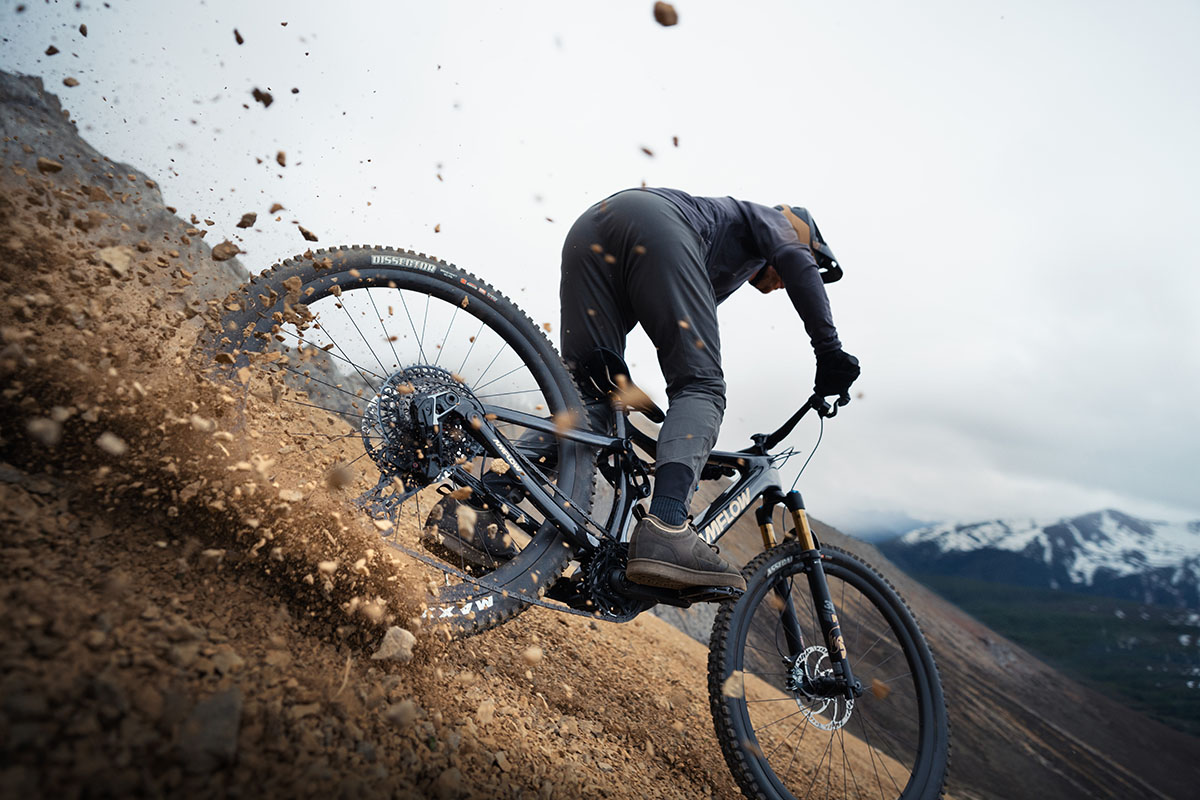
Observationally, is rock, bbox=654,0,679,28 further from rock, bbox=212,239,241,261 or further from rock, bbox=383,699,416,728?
rock, bbox=383,699,416,728

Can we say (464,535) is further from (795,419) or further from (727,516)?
(795,419)

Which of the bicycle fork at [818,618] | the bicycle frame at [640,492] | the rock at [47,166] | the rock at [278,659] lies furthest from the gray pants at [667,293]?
the rock at [47,166]

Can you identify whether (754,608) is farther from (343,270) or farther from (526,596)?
(343,270)

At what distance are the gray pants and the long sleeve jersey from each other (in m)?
0.13

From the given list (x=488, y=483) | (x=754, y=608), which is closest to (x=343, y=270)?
(x=488, y=483)

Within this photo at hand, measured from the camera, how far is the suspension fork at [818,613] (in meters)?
2.30

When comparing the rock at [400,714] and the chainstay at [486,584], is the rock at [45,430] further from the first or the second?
the rock at [400,714]

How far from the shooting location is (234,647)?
48.5 inches

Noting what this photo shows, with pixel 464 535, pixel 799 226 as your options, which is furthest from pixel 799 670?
pixel 799 226

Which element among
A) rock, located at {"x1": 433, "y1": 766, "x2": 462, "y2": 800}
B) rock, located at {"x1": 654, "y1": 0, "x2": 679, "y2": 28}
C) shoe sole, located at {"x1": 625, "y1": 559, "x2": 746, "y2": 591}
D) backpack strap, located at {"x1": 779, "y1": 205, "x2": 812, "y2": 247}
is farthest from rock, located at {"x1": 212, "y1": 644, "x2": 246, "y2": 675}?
rock, located at {"x1": 654, "y1": 0, "x2": 679, "y2": 28}

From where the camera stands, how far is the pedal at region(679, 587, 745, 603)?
203 cm

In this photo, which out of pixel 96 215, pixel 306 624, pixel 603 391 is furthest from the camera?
pixel 603 391

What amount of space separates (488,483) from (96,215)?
1424mm

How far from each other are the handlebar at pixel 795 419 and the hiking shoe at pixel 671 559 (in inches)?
33.0
